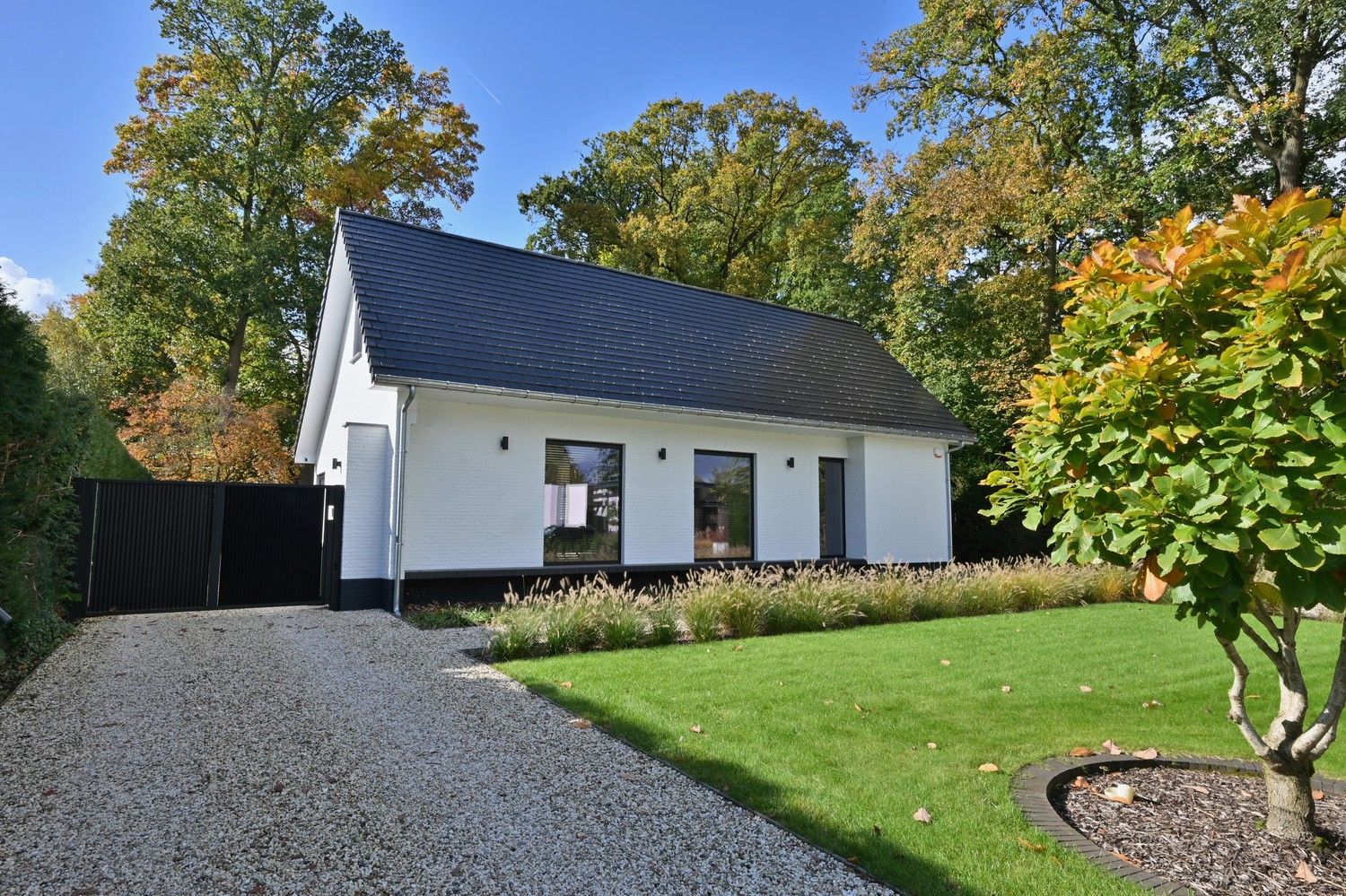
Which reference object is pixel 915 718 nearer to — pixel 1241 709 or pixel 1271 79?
pixel 1241 709

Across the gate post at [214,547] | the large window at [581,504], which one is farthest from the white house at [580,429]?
the gate post at [214,547]

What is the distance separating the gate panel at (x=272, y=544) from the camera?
380 inches

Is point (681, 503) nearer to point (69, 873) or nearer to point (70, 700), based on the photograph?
point (70, 700)

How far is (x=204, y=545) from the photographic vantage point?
9.42m

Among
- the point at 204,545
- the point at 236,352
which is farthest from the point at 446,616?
the point at 236,352

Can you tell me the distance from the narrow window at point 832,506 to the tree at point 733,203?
10839mm

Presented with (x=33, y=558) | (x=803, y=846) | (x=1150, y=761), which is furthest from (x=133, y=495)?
(x=1150, y=761)

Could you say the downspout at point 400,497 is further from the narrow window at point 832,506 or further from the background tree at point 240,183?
the background tree at point 240,183

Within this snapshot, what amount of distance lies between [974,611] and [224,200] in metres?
24.6

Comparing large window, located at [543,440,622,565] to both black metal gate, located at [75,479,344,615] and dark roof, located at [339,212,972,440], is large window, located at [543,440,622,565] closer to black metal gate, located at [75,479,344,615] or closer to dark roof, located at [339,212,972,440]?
dark roof, located at [339,212,972,440]

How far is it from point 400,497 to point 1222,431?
28.5 feet

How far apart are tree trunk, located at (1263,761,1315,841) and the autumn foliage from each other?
20.1 metres

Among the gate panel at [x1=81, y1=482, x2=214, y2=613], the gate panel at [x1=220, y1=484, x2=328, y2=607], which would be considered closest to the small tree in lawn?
the gate panel at [x1=220, y1=484, x2=328, y2=607]

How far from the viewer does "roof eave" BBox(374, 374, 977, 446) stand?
913 cm
